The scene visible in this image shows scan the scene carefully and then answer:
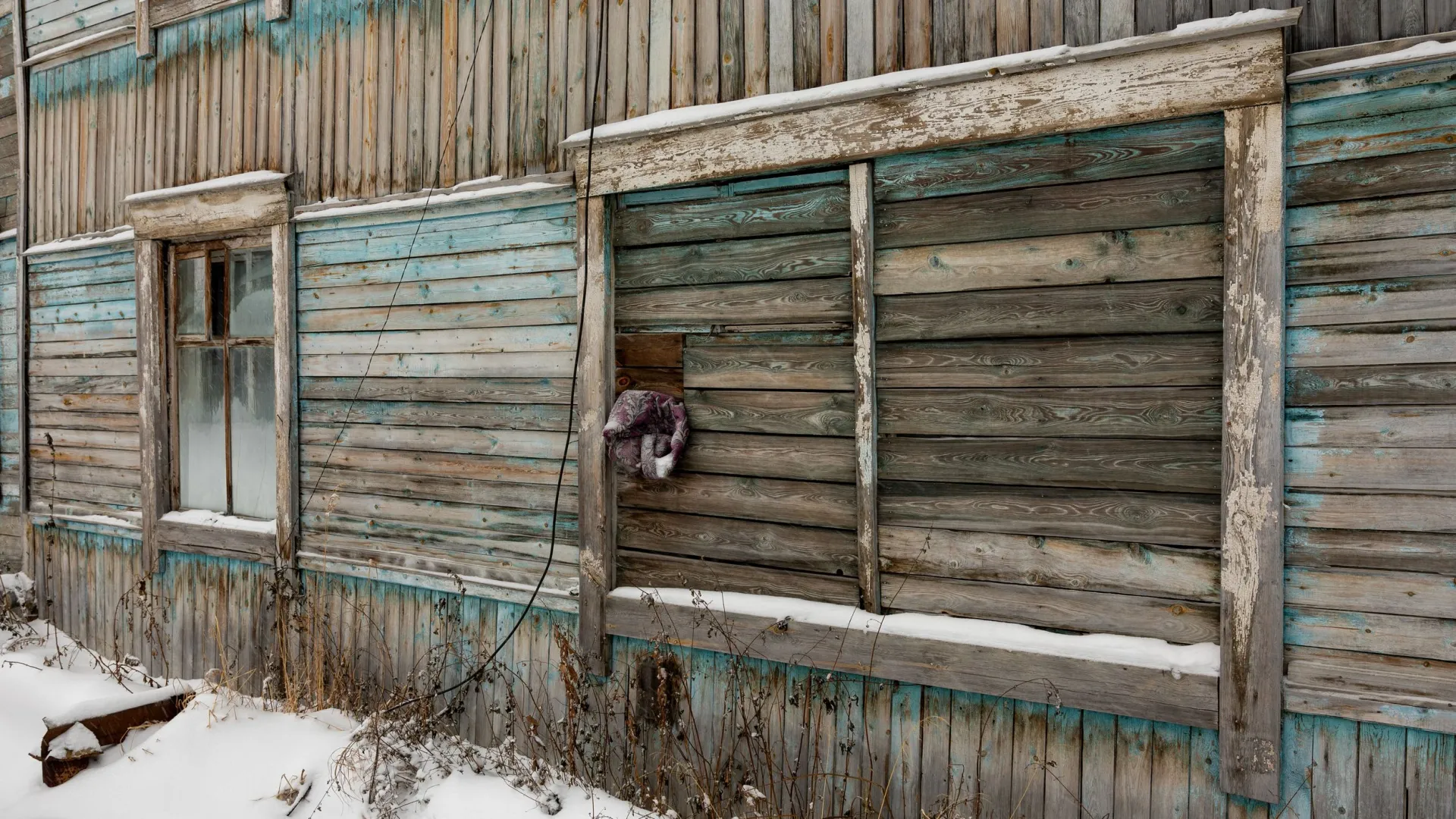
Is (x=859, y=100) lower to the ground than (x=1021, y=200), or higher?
higher

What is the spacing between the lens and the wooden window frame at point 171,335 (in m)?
5.20

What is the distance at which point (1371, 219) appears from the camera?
2691mm

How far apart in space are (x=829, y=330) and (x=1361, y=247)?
6.14 feet

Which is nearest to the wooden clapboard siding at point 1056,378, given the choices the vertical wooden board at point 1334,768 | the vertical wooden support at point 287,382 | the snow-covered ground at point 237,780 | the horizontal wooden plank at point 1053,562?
the horizontal wooden plank at point 1053,562

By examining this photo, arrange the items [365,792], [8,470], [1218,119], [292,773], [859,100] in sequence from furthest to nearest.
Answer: [8,470] → [292,773] → [365,792] → [859,100] → [1218,119]

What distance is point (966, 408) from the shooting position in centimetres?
333

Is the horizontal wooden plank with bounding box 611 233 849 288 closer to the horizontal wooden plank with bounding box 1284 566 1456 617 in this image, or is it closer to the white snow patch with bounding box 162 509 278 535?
the horizontal wooden plank with bounding box 1284 566 1456 617

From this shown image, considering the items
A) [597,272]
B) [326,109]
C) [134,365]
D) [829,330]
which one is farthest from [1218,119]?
[134,365]

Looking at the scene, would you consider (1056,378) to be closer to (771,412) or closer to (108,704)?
(771,412)

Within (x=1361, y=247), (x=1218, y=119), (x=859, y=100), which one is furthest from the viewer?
(x=859, y=100)

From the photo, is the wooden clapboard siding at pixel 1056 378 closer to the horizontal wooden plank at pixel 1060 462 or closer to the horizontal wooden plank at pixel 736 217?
the horizontal wooden plank at pixel 1060 462

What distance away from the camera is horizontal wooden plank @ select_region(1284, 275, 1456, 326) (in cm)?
262

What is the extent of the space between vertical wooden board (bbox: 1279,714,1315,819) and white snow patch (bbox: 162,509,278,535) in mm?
5437

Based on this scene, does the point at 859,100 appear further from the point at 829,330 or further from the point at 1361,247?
the point at 1361,247
